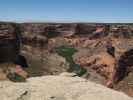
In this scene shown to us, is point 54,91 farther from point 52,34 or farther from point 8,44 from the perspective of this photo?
point 52,34

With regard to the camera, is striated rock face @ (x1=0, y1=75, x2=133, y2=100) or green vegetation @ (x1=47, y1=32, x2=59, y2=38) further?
green vegetation @ (x1=47, y1=32, x2=59, y2=38)

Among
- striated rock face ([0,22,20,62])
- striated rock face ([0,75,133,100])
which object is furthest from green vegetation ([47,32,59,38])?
striated rock face ([0,75,133,100])

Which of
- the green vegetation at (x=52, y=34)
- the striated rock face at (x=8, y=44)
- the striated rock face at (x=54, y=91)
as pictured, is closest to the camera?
the striated rock face at (x=54, y=91)

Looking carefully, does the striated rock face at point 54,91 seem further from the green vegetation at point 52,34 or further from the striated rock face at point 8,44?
the green vegetation at point 52,34

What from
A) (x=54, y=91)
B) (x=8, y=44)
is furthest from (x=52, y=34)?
(x=54, y=91)

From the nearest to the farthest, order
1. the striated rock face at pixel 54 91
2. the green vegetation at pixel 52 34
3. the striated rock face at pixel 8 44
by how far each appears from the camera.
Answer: the striated rock face at pixel 54 91
the striated rock face at pixel 8 44
the green vegetation at pixel 52 34

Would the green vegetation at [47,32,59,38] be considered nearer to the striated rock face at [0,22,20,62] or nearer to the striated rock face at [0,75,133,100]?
the striated rock face at [0,22,20,62]

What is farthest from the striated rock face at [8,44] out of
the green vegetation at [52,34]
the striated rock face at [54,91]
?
the green vegetation at [52,34]

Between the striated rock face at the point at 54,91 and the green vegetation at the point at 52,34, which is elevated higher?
the striated rock face at the point at 54,91
